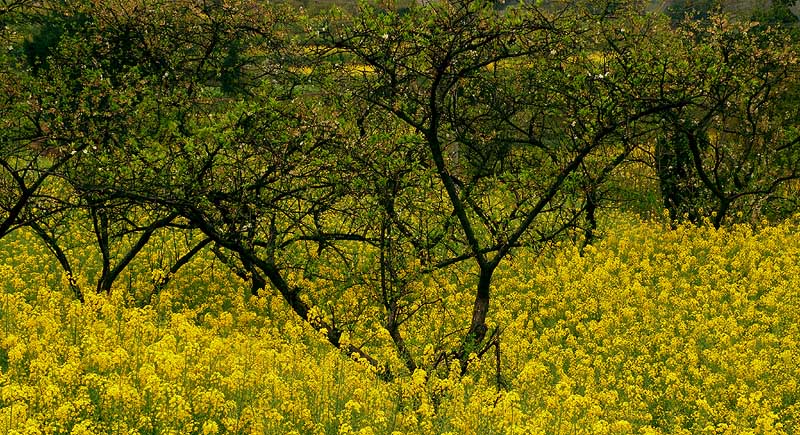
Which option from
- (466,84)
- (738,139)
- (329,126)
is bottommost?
(329,126)

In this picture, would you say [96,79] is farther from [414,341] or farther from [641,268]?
[641,268]

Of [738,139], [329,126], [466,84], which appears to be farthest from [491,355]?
[738,139]

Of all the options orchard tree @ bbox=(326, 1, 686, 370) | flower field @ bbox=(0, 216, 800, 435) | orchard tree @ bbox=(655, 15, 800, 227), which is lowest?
flower field @ bbox=(0, 216, 800, 435)

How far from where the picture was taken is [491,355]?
41.2 ft

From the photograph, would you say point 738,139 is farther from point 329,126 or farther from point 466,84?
point 329,126

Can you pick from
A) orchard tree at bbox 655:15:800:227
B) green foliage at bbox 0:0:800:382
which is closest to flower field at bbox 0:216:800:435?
green foliage at bbox 0:0:800:382

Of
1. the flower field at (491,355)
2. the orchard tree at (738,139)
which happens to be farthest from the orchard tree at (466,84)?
the orchard tree at (738,139)

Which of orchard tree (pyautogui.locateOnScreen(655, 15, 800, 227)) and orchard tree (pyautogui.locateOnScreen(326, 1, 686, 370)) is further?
orchard tree (pyautogui.locateOnScreen(655, 15, 800, 227))

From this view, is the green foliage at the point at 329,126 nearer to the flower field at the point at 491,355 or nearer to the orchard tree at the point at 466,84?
the orchard tree at the point at 466,84

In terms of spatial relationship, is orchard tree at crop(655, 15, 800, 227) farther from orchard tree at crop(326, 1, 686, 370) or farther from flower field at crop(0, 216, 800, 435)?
orchard tree at crop(326, 1, 686, 370)

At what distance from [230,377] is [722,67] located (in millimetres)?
10844

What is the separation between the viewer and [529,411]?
29.0 feet

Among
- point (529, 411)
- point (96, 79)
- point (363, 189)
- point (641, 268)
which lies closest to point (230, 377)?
point (529, 411)

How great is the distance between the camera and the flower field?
720 cm
